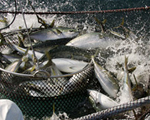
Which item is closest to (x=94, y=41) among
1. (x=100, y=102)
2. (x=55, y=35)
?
(x=55, y=35)

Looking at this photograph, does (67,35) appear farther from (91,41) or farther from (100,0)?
(100,0)

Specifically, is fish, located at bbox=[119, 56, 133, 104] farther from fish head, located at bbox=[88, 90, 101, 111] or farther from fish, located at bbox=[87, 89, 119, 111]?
fish head, located at bbox=[88, 90, 101, 111]

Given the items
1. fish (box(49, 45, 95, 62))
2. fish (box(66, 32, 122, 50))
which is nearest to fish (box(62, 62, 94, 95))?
fish (box(49, 45, 95, 62))

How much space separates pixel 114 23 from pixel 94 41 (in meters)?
1.31

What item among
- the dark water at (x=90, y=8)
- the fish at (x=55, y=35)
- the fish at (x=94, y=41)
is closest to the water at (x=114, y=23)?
the dark water at (x=90, y=8)

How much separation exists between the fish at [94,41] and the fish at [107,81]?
0.59 m

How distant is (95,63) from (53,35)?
3.57 feet

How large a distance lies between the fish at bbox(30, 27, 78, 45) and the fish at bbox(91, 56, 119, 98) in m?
0.91

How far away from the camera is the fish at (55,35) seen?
3.51 metres

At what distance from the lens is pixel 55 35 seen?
139 inches

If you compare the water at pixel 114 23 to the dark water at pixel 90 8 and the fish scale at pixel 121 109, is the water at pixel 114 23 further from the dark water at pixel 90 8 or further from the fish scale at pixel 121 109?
the fish scale at pixel 121 109

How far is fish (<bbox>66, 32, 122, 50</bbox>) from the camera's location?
3.38 m

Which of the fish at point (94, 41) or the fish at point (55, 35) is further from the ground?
the fish at point (55, 35)

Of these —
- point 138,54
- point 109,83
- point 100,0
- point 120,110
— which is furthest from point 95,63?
point 100,0
